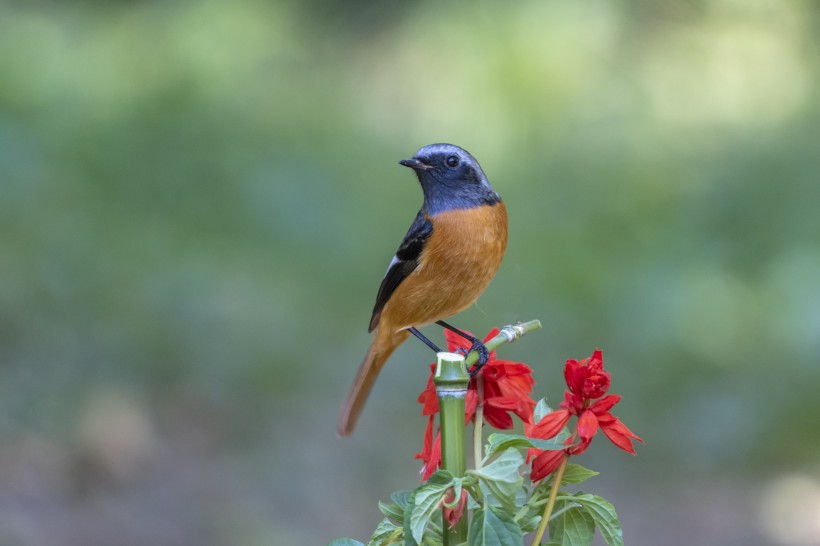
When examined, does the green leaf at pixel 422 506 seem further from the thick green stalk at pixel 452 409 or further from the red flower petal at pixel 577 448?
the red flower petal at pixel 577 448

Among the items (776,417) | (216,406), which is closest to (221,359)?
(216,406)

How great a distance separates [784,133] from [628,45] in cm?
141

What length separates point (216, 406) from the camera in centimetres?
498

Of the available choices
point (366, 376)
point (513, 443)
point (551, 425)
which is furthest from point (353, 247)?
point (513, 443)

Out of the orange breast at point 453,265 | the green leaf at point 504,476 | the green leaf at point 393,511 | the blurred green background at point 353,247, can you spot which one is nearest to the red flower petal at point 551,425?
the green leaf at point 504,476

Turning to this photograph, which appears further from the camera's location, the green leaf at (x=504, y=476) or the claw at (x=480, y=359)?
the claw at (x=480, y=359)

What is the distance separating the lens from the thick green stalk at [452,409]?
1.28 meters

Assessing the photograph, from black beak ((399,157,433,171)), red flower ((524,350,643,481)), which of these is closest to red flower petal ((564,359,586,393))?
red flower ((524,350,643,481))

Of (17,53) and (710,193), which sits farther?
(17,53)

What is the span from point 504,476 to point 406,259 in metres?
1.04

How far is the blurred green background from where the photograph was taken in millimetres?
4559

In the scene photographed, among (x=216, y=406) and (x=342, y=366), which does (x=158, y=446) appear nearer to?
(x=216, y=406)

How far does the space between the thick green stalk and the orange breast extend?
67cm

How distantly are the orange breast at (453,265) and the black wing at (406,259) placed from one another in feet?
0.07
